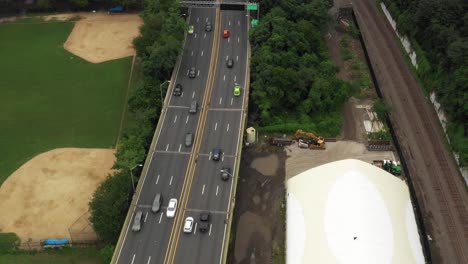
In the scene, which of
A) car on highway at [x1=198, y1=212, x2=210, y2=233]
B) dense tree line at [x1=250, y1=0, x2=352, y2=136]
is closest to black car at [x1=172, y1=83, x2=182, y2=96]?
dense tree line at [x1=250, y1=0, x2=352, y2=136]

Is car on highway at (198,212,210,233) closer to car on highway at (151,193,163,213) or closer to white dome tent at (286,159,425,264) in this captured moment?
car on highway at (151,193,163,213)

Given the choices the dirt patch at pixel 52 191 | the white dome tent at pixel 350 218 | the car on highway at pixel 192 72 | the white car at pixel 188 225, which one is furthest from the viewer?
the car on highway at pixel 192 72

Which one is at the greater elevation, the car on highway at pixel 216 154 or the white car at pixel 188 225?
the car on highway at pixel 216 154

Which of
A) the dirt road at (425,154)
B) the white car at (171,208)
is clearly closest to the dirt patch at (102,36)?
the white car at (171,208)

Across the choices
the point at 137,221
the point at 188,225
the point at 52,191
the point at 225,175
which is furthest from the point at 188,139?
the point at 52,191

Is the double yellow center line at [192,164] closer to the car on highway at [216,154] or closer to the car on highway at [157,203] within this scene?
the car on highway at [157,203]

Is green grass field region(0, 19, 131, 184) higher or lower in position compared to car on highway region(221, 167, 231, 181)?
higher
